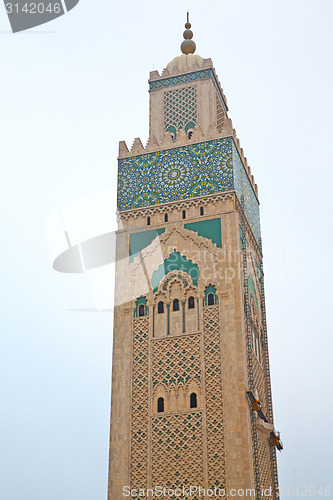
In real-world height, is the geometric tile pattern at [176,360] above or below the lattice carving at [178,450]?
above

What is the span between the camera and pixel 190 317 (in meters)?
11.4

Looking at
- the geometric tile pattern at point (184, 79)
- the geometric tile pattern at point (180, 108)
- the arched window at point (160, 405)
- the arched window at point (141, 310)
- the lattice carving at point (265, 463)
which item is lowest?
the lattice carving at point (265, 463)

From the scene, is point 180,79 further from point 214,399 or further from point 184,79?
point 214,399

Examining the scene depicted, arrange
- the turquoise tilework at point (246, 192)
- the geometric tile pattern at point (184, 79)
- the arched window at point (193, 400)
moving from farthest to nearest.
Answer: the geometric tile pattern at point (184, 79)
the turquoise tilework at point (246, 192)
the arched window at point (193, 400)

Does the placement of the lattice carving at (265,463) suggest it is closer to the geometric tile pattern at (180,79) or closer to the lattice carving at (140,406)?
the lattice carving at (140,406)

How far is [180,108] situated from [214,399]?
541cm

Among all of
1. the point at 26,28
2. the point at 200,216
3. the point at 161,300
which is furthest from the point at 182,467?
the point at 26,28

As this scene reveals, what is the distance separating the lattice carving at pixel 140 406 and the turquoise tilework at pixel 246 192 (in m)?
2.73

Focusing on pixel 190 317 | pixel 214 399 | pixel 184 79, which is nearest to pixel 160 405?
pixel 214 399

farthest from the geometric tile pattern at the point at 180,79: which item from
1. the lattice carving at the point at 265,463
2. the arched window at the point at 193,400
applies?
the lattice carving at the point at 265,463

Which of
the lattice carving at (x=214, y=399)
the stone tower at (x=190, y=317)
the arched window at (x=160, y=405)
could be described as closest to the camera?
the lattice carving at (x=214, y=399)

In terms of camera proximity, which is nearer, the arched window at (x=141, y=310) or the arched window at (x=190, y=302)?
the arched window at (x=190, y=302)

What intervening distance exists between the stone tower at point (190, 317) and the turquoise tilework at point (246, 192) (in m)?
0.04

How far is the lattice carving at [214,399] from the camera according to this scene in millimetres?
10344
